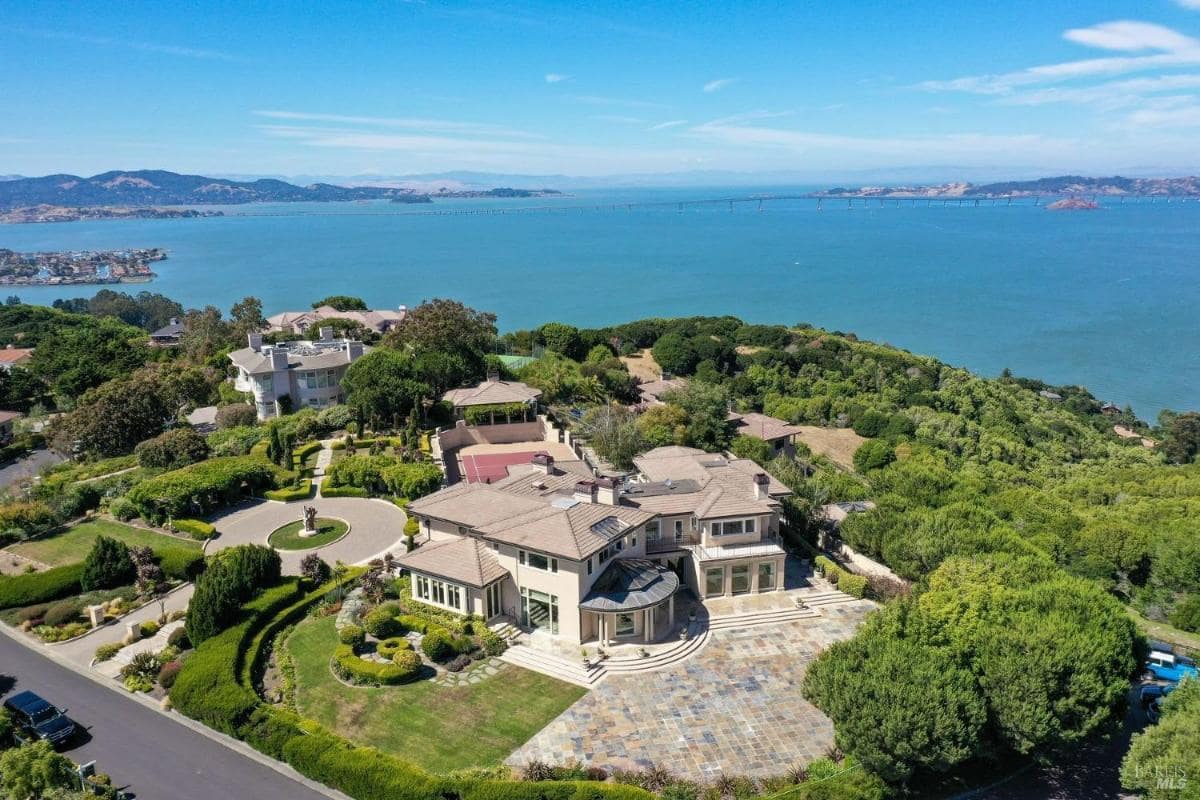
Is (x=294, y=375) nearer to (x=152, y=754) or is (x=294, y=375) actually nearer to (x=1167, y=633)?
(x=152, y=754)

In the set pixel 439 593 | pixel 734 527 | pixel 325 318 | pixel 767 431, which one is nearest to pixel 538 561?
pixel 439 593

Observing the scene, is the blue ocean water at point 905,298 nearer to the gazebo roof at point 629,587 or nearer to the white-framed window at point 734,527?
the white-framed window at point 734,527

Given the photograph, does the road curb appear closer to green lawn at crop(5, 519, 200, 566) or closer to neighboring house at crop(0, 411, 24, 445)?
green lawn at crop(5, 519, 200, 566)

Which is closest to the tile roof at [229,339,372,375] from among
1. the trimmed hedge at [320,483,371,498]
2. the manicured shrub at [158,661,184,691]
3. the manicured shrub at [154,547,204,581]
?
the trimmed hedge at [320,483,371,498]

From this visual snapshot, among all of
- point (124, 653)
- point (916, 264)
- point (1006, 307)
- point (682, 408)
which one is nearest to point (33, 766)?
point (124, 653)

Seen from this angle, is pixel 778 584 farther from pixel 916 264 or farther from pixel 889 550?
pixel 916 264

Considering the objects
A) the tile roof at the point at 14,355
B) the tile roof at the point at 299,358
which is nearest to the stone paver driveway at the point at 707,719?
the tile roof at the point at 299,358
